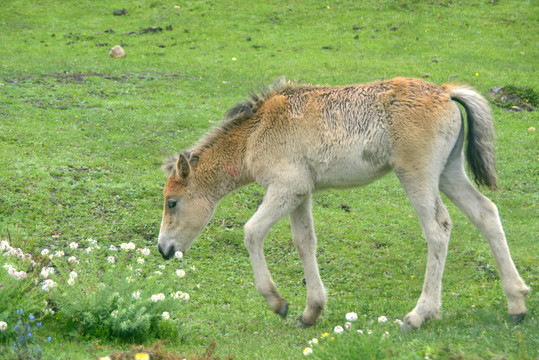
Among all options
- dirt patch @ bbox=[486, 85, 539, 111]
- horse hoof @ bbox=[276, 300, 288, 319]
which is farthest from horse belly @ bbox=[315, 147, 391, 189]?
dirt patch @ bbox=[486, 85, 539, 111]

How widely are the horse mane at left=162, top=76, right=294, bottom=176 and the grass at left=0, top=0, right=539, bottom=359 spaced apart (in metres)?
1.84

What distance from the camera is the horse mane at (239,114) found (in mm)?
7141

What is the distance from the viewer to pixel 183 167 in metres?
7.14

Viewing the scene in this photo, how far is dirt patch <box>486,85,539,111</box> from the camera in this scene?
1559 centimetres

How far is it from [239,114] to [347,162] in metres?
1.47

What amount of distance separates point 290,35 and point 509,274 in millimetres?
17596

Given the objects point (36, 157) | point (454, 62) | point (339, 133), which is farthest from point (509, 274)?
point (454, 62)

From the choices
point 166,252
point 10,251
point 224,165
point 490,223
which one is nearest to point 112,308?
point 10,251

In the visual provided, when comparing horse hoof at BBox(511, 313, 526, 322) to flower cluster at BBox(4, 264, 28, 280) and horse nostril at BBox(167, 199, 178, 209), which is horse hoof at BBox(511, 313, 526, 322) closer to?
horse nostril at BBox(167, 199, 178, 209)

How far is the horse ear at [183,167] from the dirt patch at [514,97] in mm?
11012

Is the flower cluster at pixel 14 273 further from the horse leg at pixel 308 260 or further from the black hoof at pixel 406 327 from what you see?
the black hoof at pixel 406 327

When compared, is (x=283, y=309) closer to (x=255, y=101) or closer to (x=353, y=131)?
(x=353, y=131)

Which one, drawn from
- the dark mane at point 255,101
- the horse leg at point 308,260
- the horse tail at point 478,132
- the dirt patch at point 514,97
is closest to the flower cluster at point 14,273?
the dark mane at point 255,101

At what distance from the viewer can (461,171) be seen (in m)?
6.67
